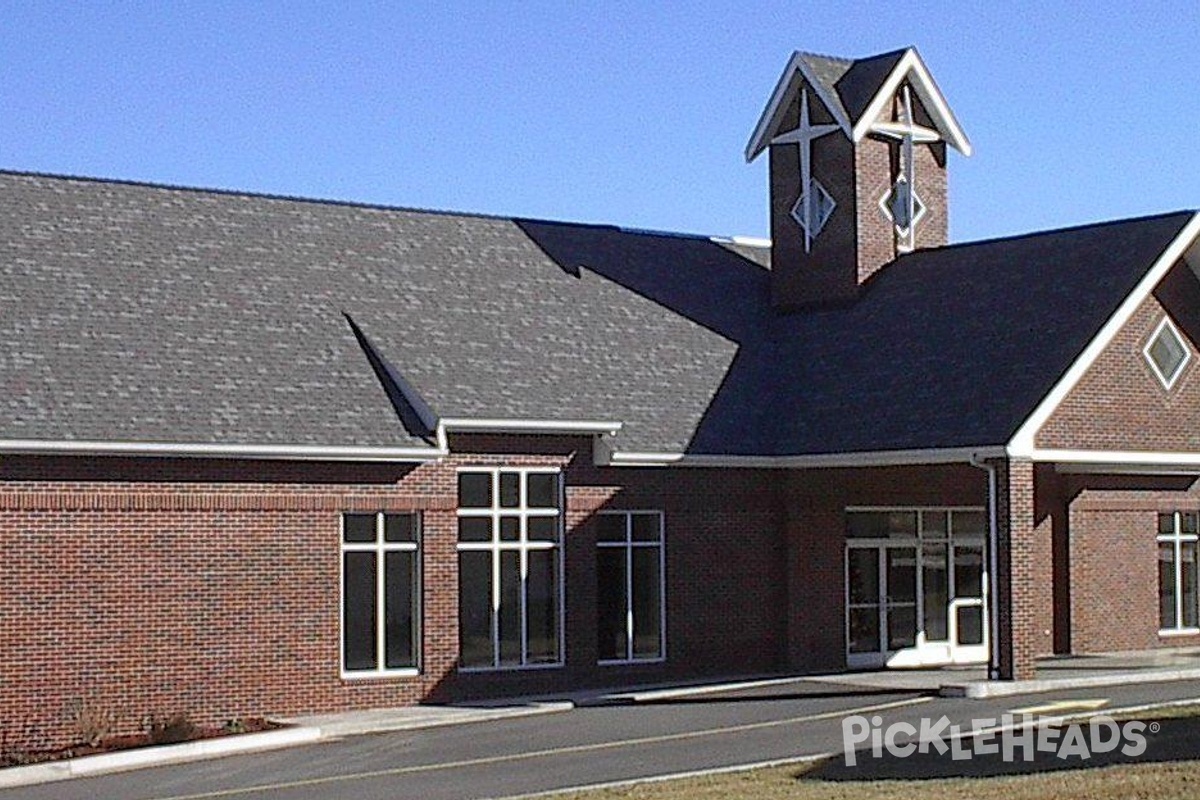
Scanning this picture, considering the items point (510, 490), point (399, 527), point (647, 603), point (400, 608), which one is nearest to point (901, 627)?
point (647, 603)

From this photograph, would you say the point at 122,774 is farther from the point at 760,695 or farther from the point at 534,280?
the point at 534,280

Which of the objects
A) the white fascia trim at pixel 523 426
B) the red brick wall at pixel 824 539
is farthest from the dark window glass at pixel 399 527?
the red brick wall at pixel 824 539

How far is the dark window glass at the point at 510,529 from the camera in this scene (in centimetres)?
2844

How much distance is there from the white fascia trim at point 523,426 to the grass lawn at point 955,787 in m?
8.98

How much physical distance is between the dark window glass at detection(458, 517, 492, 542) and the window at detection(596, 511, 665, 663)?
5.97ft

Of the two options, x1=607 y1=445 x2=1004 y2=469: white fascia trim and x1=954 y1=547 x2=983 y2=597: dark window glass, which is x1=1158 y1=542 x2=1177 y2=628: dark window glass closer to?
x1=954 y1=547 x2=983 y2=597: dark window glass

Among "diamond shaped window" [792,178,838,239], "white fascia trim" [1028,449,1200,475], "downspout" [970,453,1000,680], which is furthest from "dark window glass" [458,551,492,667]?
"diamond shaped window" [792,178,838,239]

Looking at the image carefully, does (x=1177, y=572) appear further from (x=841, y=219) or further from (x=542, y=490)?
(x=542, y=490)

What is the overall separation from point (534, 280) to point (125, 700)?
10509mm

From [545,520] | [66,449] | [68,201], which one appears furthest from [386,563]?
[68,201]

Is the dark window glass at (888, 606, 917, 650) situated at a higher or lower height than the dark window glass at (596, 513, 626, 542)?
lower

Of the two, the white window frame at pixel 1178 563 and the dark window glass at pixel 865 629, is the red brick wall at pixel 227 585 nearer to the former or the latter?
the dark window glass at pixel 865 629

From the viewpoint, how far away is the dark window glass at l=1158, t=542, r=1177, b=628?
34406 millimetres

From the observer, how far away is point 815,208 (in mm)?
35406
